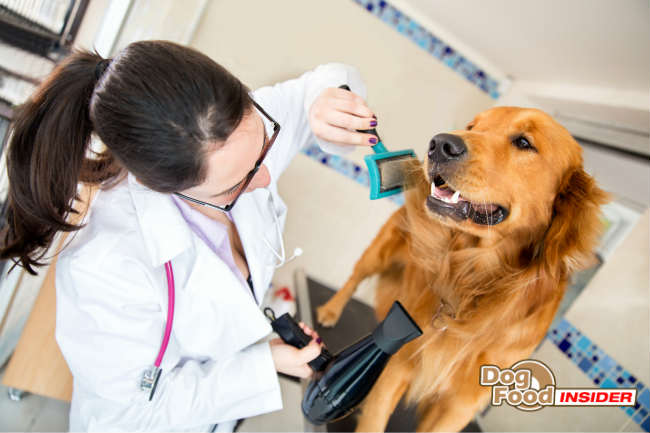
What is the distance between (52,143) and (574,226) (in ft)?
3.77

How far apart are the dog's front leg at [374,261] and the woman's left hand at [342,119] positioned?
50 cm

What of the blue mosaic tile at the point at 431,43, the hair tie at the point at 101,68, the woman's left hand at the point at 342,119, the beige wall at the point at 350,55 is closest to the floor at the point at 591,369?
the woman's left hand at the point at 342,119

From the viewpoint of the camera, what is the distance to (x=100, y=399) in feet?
3.07

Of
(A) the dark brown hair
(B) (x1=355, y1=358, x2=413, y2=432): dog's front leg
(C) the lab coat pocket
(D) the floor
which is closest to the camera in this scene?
(A) the dark brown hair

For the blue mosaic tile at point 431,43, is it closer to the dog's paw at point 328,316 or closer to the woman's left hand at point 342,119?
the woman's left hand at point 342,119

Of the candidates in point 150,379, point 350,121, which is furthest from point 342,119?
point 150,379

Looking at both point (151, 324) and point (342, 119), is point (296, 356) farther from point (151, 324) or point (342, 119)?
point (342, 119)

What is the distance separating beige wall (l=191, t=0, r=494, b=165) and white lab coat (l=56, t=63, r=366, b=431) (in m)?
1.32

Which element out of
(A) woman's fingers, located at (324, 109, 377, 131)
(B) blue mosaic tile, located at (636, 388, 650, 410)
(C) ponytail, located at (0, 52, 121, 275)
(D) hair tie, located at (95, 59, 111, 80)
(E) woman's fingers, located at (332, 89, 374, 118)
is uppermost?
(E) woman's fingers, located at (332, 89, 374, 118)

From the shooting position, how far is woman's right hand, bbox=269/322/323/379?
0.96 metres

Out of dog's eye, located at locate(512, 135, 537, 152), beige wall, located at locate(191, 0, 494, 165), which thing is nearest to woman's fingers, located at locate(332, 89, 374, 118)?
dog's eye, located at locate(512, 135, 537, 152)

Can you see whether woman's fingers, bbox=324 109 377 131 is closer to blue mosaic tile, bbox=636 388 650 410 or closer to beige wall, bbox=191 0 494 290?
blue mosaic tile, bbox=636 388 650 410

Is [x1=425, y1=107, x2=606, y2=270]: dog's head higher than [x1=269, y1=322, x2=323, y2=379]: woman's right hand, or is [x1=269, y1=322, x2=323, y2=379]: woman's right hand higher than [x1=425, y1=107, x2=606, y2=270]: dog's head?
[x1=425, y1=107, x2=606, y2=270]: dog's head

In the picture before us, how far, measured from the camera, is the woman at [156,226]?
0.73 metres
